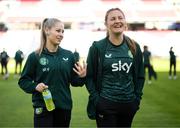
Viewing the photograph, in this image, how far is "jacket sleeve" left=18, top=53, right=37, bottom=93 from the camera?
537 centimetres

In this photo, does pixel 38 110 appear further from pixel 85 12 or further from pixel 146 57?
pixel 85 12

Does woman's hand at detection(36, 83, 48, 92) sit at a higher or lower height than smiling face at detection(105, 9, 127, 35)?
lower

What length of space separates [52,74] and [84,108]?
365 inches

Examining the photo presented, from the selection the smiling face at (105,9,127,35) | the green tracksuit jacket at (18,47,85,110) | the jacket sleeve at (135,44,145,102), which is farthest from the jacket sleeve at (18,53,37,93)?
the jacket sleeve at (135,44,145,102)

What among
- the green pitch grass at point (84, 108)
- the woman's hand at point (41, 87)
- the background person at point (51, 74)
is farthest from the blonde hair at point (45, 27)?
the green pitch grass at point (84, 108)

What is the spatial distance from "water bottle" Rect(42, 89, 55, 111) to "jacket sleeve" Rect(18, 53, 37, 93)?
0.20 meters

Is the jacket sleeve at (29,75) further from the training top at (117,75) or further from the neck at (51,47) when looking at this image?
the training top at (117,75)

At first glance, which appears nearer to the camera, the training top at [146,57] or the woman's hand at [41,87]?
the woman's hand at [41,87]

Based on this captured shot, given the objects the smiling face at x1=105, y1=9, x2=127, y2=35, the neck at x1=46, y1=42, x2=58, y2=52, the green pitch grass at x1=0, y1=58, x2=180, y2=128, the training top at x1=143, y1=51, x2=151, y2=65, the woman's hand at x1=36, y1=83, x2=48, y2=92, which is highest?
the smiling face at x1=105, y1=9, x2=127, y2=35

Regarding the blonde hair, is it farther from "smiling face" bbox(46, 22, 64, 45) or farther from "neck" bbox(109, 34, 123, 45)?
"neck" bbox(109, 34, 123, 45)

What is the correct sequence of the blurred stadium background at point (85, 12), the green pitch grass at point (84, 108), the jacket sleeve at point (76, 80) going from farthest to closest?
1. the blurred stadium background at point (85, 12)
2. the green pitch grass at point (84, 108)
3. the jacket sleeve at point (76, 80)

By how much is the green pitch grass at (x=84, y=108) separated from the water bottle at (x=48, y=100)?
6.04 metres

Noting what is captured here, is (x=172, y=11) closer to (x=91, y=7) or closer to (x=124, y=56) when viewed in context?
(x=91, y=7)

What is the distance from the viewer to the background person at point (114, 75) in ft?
16.8
